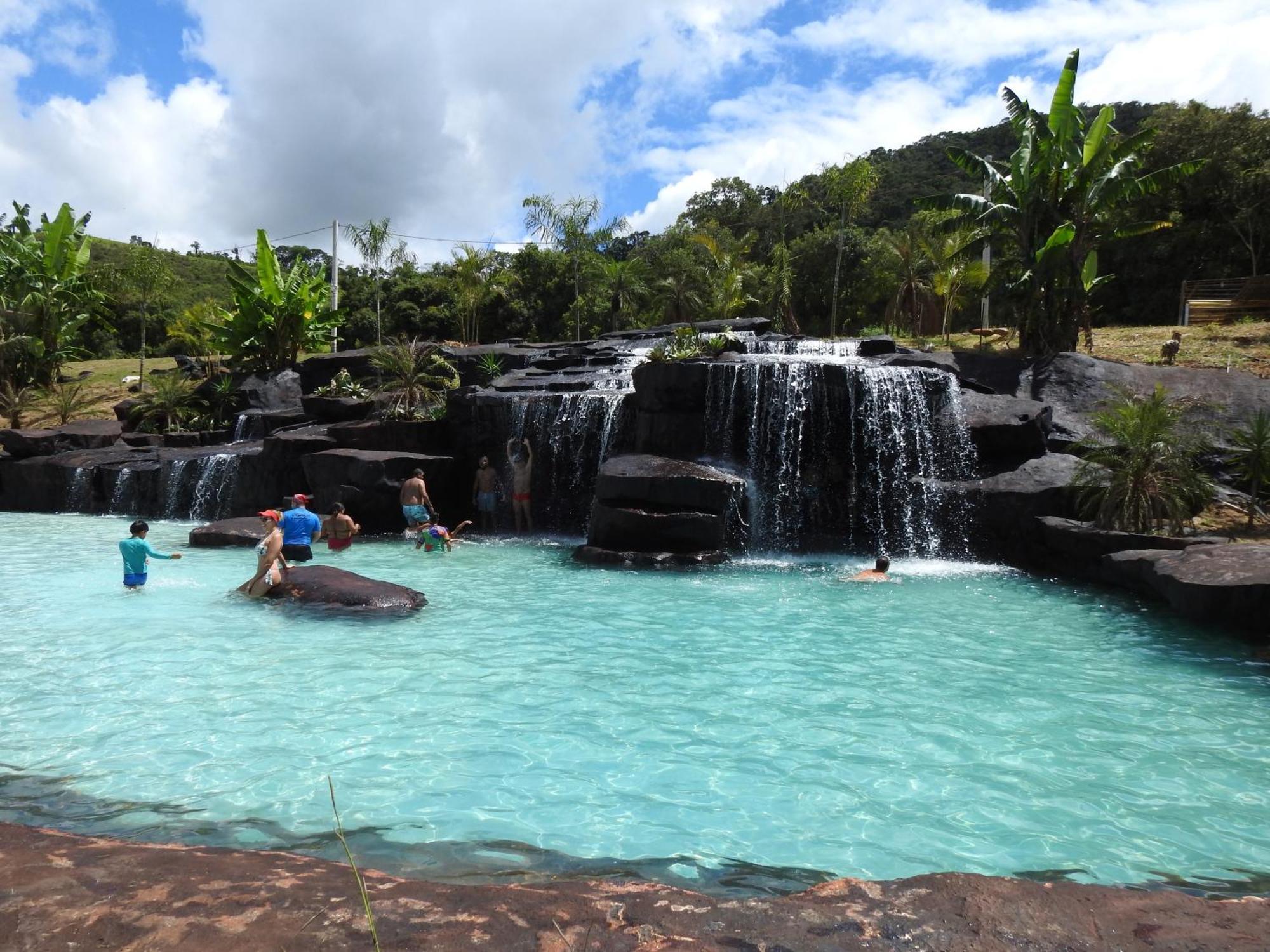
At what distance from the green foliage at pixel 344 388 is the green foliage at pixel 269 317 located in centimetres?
389

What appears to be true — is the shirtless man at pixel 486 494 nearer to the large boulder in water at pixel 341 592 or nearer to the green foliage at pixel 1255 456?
the large boulder in water at pixel 341 592

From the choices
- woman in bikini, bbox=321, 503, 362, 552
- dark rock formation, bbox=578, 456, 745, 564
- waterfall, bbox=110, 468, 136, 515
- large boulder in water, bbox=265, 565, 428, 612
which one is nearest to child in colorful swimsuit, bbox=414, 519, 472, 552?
woman in bikini, bbox=321, 503, 362, 552

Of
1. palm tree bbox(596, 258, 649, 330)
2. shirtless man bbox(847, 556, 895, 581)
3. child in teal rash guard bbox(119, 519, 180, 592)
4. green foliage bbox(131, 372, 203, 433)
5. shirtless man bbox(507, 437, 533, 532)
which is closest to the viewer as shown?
child in teal rash guard bbox(119, 519, 180, 592)

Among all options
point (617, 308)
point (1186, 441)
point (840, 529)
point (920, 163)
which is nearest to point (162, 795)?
point (840, 529)

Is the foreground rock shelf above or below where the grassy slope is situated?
below

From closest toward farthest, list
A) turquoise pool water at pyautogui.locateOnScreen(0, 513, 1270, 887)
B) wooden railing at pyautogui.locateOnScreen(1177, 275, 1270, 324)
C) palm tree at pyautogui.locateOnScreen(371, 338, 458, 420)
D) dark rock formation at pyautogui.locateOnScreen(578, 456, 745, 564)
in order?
turquoise pool water at pyautogui.locateOnScreen(0, 513, 1270, 887) → dark rock formation at pyautogui.locateOnScreen(578, 456, 745, 564) → palm tree at pyautogui.locateOnScreen(371, 338, 458, 420) → wooden railing at pyautogui.locateOnScreen(1177, 275, 1270, 324)

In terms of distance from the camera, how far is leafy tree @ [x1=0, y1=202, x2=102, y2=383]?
105 feet

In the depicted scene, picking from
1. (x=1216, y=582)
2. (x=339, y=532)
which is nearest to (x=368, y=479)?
(x=339, y=532)

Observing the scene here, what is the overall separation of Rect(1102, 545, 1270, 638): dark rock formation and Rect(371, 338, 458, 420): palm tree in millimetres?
15992

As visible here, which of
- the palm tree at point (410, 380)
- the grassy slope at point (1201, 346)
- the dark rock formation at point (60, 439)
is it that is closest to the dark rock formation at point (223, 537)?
the palm tree at point (410, 380)

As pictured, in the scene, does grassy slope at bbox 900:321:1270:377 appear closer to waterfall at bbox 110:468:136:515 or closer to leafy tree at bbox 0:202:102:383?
waterfall at bbox 110:468:136:515

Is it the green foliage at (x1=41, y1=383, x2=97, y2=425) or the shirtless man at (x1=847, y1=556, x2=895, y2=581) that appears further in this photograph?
the green foliage at (x1=41, y1=383, x2=97, y2=425)

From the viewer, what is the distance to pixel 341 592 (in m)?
10.3

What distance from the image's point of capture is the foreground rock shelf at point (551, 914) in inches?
106
